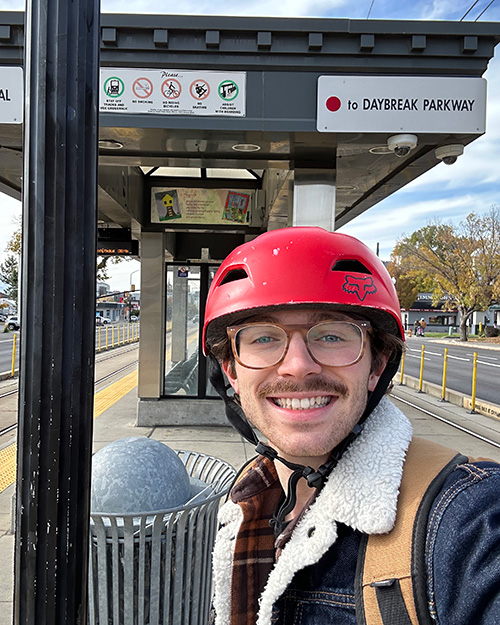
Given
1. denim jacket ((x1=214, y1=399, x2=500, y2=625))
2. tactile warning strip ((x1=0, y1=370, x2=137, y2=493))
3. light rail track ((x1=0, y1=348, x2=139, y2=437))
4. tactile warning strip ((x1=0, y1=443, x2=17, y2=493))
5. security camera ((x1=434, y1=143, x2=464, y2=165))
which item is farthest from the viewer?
light rail track ((x1=0, y1=348, x2=139, y2=437))

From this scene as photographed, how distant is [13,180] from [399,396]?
31.0 ft

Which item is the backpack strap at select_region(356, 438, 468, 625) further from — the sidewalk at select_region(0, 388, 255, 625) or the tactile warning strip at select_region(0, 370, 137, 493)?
the tactile warning strip at select_region(0, 370, 137, 493)

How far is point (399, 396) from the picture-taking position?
12047mm

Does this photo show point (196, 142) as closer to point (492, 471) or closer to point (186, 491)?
point (186, 491)

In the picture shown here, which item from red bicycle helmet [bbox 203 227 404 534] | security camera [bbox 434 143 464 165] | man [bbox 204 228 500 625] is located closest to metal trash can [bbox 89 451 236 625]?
man [bbox 204 228 500 625]

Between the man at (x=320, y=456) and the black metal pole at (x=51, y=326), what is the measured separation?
40cm

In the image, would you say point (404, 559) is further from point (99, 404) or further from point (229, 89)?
point (99, 404)

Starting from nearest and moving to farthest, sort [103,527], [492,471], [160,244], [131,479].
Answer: [492,471]
[103,527]
[131,479]
[160,244]

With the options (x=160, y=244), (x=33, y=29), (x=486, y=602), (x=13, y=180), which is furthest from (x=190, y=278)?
(x=486, y=602)

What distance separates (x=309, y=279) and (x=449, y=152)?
3.40 meters

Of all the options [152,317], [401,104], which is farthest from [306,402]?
[152,317]

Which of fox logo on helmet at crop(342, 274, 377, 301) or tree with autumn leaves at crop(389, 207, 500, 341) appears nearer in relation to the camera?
fox logo on helmet at crop(342, 274, 377, 301)

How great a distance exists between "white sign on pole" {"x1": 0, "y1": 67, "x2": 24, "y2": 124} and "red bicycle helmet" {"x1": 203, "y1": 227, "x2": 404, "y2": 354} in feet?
9.73

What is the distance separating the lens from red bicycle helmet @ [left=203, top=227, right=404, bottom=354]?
4.29 feet
